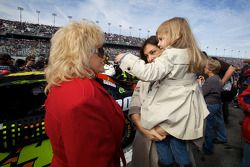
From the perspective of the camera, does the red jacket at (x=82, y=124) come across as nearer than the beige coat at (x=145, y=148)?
Result: Yes

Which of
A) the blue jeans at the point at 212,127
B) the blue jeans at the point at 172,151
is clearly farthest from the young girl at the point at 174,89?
the blue jeans at the point at 212,127

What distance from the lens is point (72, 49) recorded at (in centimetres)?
125

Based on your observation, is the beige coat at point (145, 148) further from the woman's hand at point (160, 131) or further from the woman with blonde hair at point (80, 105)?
the woman with blonde hair at point (80, 105)

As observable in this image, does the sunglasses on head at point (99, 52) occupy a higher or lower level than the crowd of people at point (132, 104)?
higher

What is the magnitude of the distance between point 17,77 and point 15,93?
198 mm

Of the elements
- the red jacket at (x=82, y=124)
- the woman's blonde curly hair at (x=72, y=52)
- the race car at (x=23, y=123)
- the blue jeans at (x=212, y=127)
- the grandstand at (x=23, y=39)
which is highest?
the grandstand at (x=23, y=39)

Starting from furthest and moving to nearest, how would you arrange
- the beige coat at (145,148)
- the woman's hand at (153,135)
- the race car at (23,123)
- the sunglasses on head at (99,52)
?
the race car at (23,123)
the beige coat at (145,148)
the woman's hand at (153,135)
the sunglasses on head at (99,52)

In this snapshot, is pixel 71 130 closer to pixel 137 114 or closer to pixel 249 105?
pixel 137 114

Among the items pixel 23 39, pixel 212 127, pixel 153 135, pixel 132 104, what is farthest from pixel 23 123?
pixel 23 39

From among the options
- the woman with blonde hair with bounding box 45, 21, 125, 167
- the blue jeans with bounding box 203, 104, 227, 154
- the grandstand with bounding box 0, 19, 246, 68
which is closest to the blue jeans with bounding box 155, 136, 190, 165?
the woman with blonde hair with bounding box 45, 21, 125, 167

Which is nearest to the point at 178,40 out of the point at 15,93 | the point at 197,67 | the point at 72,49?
the point at 197,67

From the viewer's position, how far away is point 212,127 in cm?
436

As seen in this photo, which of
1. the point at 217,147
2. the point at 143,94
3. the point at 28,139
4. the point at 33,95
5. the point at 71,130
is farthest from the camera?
the point at 217,147

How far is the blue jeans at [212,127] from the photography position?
421 centimetres
